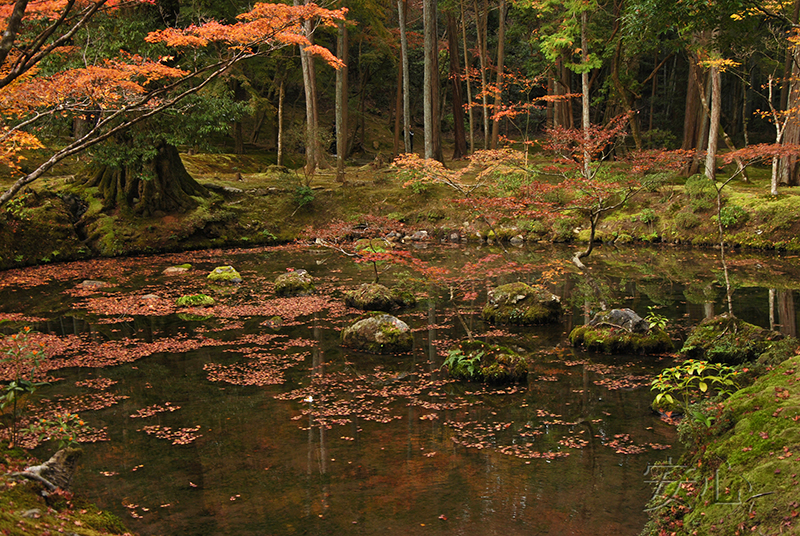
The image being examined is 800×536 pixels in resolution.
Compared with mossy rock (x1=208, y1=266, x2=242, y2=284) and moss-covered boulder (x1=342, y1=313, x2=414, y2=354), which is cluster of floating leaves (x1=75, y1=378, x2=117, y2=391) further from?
mossy rock (x1=208, y1=266, x2=242, y2=284)

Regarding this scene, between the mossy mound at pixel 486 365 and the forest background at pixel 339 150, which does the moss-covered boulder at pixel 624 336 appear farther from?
the forest background at pixel 339 150

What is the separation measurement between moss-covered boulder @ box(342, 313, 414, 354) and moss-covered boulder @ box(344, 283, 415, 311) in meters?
2.10

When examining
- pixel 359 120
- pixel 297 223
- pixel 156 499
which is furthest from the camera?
pixel 359 120

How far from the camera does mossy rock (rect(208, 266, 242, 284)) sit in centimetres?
1417

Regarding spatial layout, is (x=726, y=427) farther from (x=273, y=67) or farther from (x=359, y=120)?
(x=359, y=120)

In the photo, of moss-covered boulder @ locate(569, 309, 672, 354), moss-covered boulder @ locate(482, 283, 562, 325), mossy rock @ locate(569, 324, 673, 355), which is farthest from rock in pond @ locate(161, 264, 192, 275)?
mossy rock @ locate(569, 324, 673, 355)

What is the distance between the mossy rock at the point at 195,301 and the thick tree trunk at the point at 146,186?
691cm

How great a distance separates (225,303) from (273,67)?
17292 millimetres

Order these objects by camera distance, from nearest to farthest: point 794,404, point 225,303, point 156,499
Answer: point 794,404 → point 156,499 → point 225,303

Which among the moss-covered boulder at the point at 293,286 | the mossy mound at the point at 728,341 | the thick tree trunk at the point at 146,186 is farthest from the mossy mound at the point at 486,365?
the thick tree trunk at the point at 146,186

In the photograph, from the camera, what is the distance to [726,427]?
3.82m

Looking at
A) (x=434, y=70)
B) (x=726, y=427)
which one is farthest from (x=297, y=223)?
(x=726, y=427)

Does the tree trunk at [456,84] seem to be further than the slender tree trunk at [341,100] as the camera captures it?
Yes

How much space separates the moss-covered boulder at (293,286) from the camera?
1292 cm
